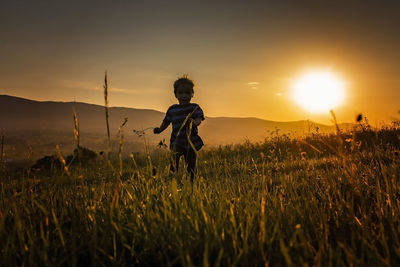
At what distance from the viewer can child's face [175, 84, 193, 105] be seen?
5.59 m

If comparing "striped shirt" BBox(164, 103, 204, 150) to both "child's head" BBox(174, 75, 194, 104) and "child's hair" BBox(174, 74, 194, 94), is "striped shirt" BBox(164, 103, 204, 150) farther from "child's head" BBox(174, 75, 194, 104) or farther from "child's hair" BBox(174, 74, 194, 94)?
"child's hair" BBox(174, 74, 194, 94)

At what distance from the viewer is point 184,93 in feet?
18.3

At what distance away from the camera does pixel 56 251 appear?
62.3 inches

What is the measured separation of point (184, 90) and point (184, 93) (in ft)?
0.20

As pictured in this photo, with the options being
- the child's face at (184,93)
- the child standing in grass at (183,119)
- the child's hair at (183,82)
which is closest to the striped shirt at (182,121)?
the child standing in grass at (183,119)

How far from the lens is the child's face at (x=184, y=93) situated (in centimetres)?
559

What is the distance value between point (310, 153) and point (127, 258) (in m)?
6.83

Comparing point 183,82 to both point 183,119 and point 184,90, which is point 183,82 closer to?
point 184,90

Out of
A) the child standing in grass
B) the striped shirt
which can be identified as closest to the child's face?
the child standing in grass

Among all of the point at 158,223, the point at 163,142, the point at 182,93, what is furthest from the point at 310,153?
the point at 158,223

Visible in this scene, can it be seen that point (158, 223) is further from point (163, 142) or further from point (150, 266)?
point (163, 142)

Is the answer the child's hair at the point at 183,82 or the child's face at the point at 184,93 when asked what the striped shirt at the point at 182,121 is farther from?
the child's hair at the point at 183,82

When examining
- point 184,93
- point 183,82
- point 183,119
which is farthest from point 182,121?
point 183,82

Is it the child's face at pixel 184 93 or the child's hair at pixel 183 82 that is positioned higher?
the child's hair at pixel 183 82
